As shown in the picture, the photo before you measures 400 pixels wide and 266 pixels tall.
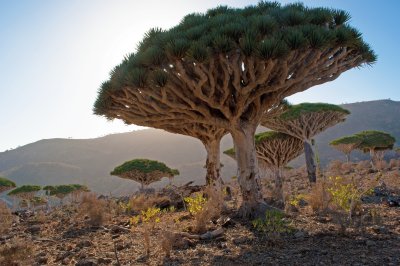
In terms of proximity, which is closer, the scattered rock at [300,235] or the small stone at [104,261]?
the small stone at [104,261]

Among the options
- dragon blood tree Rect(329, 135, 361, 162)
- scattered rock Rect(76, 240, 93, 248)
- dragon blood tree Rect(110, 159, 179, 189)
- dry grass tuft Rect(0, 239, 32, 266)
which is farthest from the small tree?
dry grass tuft Rect(0, 239, 32, 266)

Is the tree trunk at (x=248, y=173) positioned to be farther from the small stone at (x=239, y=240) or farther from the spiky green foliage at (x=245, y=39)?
the spiky green foliage at (x=245, y=39)

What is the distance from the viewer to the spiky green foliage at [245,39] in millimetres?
6664

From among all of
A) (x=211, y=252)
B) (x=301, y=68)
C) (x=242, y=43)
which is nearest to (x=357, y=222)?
(x=211, y=252)

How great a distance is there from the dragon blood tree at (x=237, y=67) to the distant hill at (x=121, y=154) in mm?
49701

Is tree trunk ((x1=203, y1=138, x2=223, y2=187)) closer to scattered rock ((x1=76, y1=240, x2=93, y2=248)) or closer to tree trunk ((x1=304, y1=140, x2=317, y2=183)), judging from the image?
scattered rock ((x1=76, y1=240, x2=93, y2=248))

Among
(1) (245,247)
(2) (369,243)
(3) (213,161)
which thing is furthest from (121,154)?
(2) (369,243)

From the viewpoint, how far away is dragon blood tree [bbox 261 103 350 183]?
15.6 m

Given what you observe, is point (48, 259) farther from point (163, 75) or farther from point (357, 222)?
Result: point (357, 222)

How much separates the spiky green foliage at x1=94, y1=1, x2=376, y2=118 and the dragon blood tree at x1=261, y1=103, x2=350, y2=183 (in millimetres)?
7396

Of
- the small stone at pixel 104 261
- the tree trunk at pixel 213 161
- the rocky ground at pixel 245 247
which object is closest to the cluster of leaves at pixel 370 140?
the tree trunk at pixel 213 161

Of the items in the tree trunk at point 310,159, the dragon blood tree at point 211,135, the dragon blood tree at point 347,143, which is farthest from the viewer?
the dragon blood tree at point 347,143

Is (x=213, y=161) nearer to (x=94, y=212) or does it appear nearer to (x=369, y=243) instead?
(x=94, y=212)

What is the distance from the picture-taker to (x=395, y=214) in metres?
7.69
